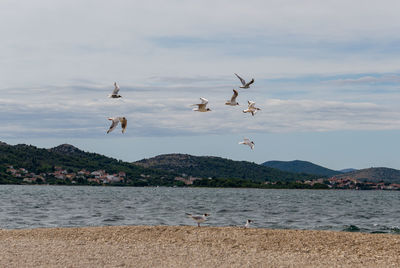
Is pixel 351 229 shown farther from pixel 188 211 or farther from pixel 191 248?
pixel 188 211

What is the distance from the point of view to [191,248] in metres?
21.4

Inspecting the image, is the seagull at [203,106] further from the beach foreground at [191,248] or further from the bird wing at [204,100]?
the beach foreground at [191,248]

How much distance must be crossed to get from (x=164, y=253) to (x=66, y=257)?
11.0ft

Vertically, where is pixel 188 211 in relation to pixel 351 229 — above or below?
above

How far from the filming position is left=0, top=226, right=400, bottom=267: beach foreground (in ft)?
61.4

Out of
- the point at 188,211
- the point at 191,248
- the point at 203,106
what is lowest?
the point at 191,248

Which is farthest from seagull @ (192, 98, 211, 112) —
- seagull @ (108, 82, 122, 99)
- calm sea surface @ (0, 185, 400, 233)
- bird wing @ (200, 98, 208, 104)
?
calm sea surface @ (0, 185, 400, 233)

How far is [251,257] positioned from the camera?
19672 millimetres

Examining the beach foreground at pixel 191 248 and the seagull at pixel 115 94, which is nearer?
the beach foreground at pixel 191 248

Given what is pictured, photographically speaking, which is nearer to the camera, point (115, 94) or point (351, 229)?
point (115, 94)

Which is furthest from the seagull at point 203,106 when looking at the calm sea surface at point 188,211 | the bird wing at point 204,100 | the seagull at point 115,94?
the calm sea surface at point 188,211

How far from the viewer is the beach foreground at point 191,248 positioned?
736 inches

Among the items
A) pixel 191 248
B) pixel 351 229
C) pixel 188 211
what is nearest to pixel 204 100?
pixel 191 248

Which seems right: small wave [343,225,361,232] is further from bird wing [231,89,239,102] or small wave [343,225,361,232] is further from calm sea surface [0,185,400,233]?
bird wing [231,89,239,102]
